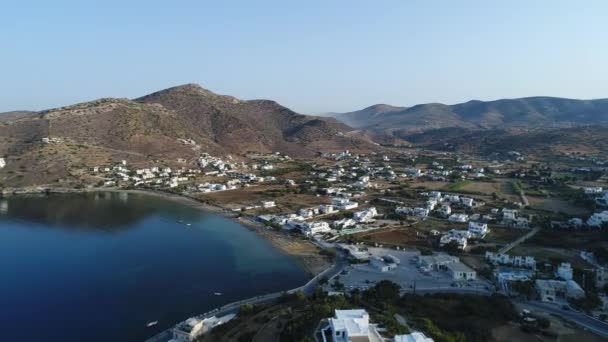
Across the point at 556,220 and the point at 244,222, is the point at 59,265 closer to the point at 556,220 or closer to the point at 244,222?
the point at 244,222

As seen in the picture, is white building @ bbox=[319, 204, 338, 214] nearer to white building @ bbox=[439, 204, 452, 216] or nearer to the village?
the village

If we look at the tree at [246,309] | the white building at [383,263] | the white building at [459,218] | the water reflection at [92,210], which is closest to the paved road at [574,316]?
the white building at [383,263]

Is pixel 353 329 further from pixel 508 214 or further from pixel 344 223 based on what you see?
pixel 508 214

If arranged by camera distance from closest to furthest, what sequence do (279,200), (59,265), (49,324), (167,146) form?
(49,324)
(59,265)
(279,200)
(167,146)

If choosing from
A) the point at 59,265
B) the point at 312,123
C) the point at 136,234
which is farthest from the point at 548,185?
the point at 312,123

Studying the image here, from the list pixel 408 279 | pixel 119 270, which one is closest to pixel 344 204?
pixel 408 279

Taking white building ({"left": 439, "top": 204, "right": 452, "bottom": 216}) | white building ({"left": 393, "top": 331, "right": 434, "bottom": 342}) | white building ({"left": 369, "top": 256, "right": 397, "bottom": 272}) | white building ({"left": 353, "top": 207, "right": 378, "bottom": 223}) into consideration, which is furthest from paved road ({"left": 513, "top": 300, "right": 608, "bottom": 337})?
white building ({"left": 439, "top": 204, "right": 452, "bottom": 216})
